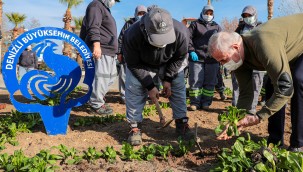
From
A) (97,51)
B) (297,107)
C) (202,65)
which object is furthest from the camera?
(202,65)

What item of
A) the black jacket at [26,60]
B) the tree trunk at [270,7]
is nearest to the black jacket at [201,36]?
the black jacket at [26,60]

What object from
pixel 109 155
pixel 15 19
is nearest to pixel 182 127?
pixel 109 155

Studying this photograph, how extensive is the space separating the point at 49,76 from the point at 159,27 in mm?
1804

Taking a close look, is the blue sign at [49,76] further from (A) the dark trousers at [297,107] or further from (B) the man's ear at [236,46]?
(A) the dark trousers at [297,107]

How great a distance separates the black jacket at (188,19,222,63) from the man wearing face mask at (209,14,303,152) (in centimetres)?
269

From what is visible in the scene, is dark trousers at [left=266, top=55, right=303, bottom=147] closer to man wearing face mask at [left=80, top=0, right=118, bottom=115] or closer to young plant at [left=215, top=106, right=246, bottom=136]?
young plant at [left=215, top=106, right=246, bottom=136]

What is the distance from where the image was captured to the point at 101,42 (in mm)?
5254

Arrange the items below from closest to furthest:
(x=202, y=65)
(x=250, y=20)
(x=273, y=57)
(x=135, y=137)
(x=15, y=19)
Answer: (x=273, y=57), (x=135, y=137), (x=250, y=20), (x=202, y=65), (x=15, y=19)

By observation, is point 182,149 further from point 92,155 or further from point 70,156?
point 70,156

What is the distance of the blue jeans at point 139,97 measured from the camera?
398 centimetres

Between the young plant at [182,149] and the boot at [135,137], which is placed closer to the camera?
the young plant at [182,149]

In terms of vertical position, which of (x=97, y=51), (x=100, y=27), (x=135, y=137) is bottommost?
(x=135, y=137)

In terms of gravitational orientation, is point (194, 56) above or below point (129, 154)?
above

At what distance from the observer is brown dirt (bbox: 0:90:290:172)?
3.15 meters
